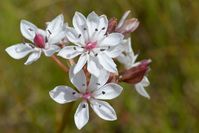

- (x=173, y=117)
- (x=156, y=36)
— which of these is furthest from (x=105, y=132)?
(x=156, y=36)

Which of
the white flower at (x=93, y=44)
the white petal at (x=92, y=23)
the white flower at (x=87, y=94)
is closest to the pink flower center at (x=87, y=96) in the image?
the white flower at (x=87, y=94)

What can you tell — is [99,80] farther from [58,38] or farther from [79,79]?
[58,38]

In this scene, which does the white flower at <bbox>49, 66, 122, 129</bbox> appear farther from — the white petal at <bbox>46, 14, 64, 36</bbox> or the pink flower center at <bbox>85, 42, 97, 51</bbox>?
the white petal at <bbox>46, 14, 64, 36</bbox>

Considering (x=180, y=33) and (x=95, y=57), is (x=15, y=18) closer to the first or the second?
(x=180, y=33)

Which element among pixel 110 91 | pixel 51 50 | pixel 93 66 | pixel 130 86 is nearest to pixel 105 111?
pixel 110 91

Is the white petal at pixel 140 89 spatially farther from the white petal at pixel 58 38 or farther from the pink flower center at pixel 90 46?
the white petal at pixel 58 38

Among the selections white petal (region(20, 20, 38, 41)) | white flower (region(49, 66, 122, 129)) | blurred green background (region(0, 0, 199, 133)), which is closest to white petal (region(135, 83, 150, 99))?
white flower (region(49, 66, 122, 129))
